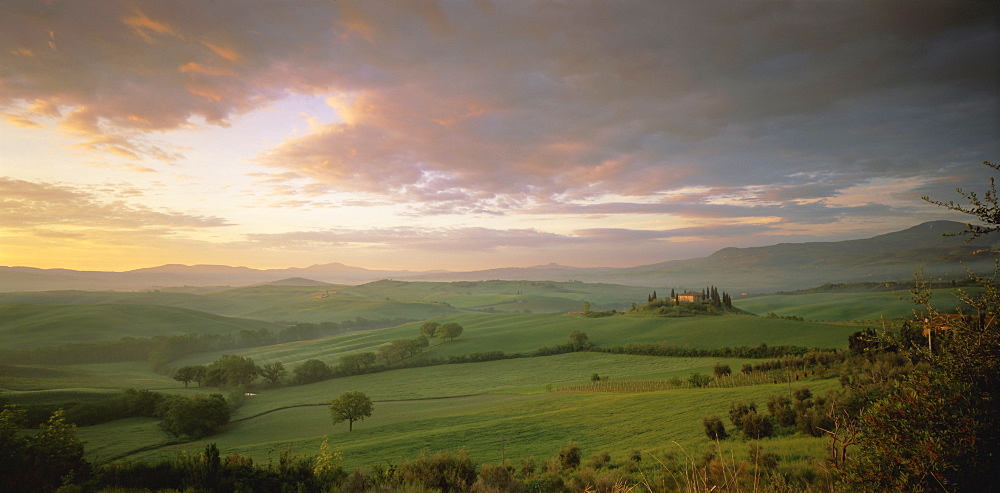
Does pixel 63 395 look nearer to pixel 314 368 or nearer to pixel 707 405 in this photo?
pixel 314 368

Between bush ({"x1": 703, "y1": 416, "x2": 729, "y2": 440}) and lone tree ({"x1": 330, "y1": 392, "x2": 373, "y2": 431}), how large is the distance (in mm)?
34112

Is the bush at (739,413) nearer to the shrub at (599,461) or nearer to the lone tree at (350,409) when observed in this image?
the shrub at (599,461)

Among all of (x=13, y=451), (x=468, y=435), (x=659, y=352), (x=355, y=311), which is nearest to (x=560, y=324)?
(x=659, y=352)

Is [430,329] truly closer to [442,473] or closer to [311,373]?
[311,373]

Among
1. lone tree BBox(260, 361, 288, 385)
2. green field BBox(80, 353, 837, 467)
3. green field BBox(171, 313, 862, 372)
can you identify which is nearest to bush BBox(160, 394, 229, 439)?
green field BBox(80, 353, 837, 467)

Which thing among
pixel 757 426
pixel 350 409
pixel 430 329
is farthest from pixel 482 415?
pixel 430 329

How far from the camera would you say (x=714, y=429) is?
18.3 meters

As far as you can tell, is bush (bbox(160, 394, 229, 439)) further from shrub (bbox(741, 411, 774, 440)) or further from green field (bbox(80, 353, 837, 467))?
shrub (bbox(741, 411, 774, 440))

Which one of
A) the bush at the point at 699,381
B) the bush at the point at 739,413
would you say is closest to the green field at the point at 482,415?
the bush at the point at 739,413

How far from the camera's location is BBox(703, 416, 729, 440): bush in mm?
18125

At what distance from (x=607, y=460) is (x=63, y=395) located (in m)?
68.2

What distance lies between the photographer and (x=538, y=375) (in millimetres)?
62094

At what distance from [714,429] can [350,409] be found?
116 ft

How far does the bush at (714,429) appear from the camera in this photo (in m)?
18.1
